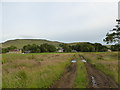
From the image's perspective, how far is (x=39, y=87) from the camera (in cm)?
1015

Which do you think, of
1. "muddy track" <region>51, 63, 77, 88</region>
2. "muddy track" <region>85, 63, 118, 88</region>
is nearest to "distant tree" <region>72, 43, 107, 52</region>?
"muddy track" <region>85, 63, 118, 88</region>

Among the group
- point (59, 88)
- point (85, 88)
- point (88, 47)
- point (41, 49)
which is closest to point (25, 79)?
point (59, 88)

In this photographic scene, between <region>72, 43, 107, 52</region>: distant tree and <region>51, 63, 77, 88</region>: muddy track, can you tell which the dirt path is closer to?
<region>51, 63, 77, 88</region>: muddy track

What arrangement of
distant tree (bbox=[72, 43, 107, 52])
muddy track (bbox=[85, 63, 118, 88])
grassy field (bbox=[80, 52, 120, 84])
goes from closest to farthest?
muddy track (bbox=[85, 63, 118, 88]) < grassy field (bbox=[80, 52, 120, 84]) < distant tree (bbox=[72, 43, 107, 52])

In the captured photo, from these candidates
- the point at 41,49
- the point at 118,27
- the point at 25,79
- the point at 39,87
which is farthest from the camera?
the point at 41,49

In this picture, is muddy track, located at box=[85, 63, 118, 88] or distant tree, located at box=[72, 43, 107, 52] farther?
distant tree, located at box=[72, 43, 107, 52]

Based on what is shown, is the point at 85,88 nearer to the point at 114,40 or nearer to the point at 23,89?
the point at 23,89

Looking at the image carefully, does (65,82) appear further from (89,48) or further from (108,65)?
(89,48)

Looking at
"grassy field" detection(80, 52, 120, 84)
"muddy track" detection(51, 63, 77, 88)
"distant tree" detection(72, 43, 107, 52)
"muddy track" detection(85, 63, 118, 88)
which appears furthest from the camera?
"distant tree" detection(72, 43, 107, 52)

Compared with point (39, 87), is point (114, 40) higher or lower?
higher

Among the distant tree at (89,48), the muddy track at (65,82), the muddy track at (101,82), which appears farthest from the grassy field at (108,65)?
the distant tree at (89,48)

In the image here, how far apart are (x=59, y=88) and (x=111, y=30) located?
30.5m

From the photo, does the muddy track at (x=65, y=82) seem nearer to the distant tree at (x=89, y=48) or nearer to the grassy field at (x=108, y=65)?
the grassy field at (x=108, y=65)

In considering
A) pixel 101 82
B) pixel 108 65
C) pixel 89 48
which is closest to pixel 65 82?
pixel 101 82
